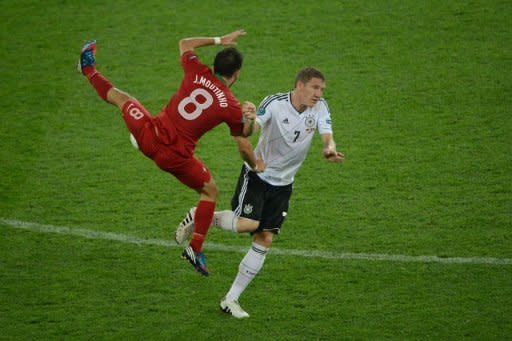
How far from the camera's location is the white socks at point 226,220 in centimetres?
828

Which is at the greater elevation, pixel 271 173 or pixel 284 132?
pixel 284 132

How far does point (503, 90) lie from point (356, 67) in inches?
89.2

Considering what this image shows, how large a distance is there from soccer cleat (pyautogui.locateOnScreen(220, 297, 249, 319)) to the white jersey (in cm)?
120

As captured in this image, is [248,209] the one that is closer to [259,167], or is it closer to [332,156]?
[259,167]

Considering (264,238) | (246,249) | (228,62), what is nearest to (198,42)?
(228,62)

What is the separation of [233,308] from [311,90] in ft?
7.14

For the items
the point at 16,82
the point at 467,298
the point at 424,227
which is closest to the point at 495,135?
the point at 424,227

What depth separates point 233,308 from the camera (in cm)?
825

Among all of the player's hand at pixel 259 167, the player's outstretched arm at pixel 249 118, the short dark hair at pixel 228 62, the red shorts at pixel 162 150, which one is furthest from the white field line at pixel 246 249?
the short dark hair at pixel 228 62

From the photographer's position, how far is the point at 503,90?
1284cm

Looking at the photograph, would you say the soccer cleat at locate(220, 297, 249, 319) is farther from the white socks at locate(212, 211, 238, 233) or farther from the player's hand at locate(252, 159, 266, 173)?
the player's hand at locate(252, 159, 266, 173)

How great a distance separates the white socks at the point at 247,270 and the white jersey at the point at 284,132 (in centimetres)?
67

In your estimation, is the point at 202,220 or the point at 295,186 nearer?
the point at 202,220

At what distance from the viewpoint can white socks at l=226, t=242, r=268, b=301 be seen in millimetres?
8234
